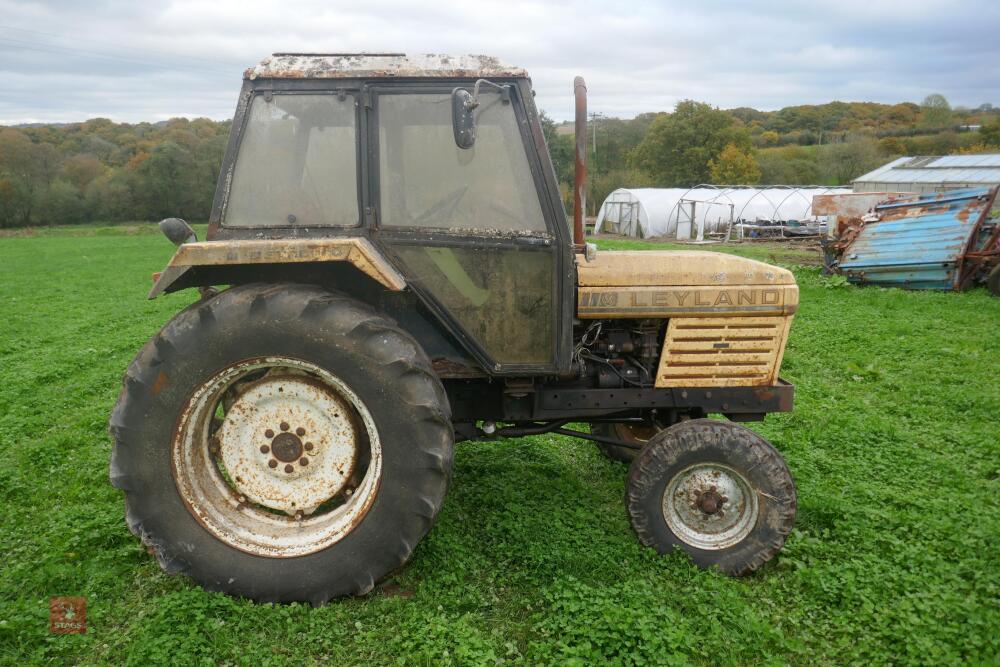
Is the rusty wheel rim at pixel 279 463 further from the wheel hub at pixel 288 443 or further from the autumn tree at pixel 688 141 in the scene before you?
the autumn tree at pixel 688 141

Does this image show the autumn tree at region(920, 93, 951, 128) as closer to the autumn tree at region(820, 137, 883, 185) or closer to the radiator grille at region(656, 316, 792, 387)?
the autumn tree at region(820, 137, 883, 185)

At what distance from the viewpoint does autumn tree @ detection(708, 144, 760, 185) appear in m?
42.2

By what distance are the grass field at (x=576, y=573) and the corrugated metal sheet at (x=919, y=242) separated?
6.66 metres

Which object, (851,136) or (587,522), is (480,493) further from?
(851,136)

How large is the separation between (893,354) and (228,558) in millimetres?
7423

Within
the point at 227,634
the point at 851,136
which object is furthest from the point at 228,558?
the point at 851,136

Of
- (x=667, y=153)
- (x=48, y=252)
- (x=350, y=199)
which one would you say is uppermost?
(x=667, y=153)

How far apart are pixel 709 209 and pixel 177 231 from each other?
28603 mm

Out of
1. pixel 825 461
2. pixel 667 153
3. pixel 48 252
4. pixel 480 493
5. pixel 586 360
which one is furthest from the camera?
pixel 667 153

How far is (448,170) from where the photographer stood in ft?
10.8

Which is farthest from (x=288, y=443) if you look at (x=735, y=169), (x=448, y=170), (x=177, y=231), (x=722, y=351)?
(x=735, y=169)

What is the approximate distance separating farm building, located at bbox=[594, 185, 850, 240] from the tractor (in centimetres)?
2541

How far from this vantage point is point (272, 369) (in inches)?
131

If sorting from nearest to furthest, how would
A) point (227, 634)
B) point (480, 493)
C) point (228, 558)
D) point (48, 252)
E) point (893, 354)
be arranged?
point (227, 634) → point (228, 558) → point (480, 493) → point (893, 354) → point (48, 252)
